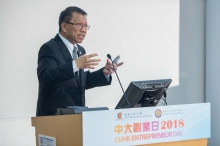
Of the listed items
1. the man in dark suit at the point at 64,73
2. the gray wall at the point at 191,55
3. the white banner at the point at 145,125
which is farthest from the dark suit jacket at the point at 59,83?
the gray wall at the point at 191,55

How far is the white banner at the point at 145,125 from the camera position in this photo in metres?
1.69

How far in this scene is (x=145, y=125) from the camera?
1.80m

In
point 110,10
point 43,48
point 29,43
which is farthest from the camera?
point 110,10

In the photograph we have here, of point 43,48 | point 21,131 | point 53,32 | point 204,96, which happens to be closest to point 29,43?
point 53,32

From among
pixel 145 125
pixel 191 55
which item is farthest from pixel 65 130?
pixel 191 55

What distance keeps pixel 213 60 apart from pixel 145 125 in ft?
10.9

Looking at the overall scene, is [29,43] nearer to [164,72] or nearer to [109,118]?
[164,72]

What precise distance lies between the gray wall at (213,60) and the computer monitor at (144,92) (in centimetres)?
297

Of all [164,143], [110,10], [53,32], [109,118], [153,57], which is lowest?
[164,143]

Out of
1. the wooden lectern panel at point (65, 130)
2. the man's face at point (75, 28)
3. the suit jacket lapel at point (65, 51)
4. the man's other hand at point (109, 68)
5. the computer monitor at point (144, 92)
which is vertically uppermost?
the man's face at point (75, 28)

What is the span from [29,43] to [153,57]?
5.07 feet

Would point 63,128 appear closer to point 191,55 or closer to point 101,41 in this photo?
point 101,41

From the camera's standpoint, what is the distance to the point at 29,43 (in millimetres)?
3736

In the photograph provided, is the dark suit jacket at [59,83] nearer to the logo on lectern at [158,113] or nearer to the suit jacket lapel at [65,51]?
the suit jacket lapel at [65,51]
